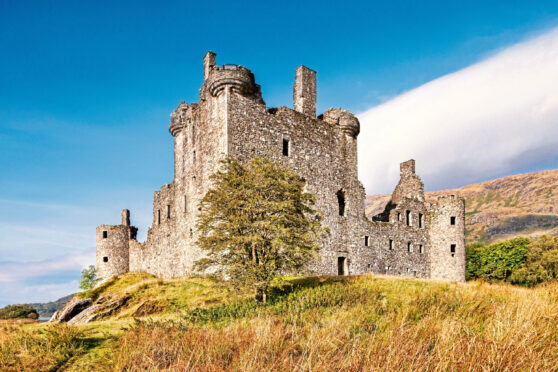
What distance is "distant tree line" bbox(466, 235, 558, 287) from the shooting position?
3938 cm

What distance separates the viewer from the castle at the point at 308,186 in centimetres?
2459

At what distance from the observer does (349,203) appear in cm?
2994

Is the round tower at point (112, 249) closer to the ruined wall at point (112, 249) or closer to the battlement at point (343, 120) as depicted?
the ruined wall at point (112, 249)

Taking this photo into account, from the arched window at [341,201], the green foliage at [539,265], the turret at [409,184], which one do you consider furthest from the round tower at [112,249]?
the green foliage at [539,265]

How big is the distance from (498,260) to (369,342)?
42.3 metres

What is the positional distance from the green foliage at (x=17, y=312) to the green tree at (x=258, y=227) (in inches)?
1579

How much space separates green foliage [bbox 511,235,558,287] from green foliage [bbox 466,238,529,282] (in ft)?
3.09

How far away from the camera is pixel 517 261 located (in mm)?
42125

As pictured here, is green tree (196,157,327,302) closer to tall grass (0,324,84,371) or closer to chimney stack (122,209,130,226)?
tall grass (0,324,84,371)

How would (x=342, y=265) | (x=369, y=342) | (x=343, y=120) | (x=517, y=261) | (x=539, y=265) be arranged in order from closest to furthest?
(x=369, y=342), (x=342, y=265), (x=343, y=120), (x=539, y=265), (x=517, y=261)

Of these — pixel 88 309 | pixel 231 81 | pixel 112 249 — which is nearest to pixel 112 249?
pixel 112 249

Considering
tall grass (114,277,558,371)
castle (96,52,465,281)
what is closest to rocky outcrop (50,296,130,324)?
castle (96,52,465,281)

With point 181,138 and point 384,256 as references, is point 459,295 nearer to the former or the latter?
point 384,256

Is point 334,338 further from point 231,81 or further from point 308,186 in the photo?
point 308,186
